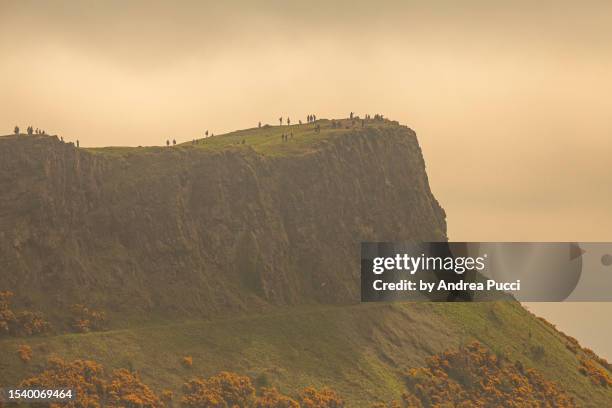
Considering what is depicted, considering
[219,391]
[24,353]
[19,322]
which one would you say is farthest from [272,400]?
[19,322]

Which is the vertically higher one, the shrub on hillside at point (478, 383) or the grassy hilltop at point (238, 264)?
the grassy hilltop at point (238, 264)

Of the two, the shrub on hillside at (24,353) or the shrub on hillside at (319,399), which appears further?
the shrub on hillside at (319,399)

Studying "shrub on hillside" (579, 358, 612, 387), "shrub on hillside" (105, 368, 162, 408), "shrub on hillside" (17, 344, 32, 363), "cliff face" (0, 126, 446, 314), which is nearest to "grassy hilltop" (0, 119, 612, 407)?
"cliff face" (0, 126, 446, 314)

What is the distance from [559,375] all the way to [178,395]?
2543 inches

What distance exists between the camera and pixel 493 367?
14450cm

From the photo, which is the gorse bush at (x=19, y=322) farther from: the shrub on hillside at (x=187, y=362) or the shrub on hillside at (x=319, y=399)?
the shrub on hillside at (x=319, y=399)

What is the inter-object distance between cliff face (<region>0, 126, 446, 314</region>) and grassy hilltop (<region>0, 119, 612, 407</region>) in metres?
0.20

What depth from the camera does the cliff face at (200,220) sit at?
125 m

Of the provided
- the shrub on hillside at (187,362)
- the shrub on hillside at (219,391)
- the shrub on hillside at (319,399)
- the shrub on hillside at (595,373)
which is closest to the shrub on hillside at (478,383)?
the shrub on hillside at (595,373)

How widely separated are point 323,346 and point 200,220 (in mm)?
24531

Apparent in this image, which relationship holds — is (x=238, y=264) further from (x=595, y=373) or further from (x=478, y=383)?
(x=595, y=373)

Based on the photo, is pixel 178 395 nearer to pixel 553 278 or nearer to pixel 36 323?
pixel 36 323

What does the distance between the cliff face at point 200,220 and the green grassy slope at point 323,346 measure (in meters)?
5.53

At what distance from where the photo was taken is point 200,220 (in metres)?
141
